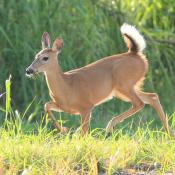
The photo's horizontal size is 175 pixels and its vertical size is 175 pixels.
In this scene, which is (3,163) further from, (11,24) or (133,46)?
(11,24)

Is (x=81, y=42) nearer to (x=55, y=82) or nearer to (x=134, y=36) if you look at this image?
(x=134, y=36)

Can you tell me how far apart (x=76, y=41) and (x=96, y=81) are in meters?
2.42

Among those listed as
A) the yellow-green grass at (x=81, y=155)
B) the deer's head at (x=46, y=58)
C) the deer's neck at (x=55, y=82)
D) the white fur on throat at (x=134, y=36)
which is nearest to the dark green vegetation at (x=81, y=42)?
the deer's neck at (x=55, y=82)

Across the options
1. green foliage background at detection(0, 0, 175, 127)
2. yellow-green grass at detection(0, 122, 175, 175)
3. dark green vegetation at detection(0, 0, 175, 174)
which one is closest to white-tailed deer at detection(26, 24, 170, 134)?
dark green vegetation at detection(0, 0, 175, 174)

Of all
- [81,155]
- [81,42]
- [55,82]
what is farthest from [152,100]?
[81,155]

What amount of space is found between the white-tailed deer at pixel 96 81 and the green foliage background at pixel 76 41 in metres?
1.16

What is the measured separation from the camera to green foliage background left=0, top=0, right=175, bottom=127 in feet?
35.3

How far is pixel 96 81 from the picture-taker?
29.5ft

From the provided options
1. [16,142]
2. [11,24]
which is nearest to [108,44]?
[11,24]

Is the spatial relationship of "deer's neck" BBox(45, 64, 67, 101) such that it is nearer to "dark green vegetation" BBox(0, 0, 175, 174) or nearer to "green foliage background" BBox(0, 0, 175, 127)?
"dark green vegetation" BBox(0, 0, 175, 174)

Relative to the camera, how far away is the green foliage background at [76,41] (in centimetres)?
1076

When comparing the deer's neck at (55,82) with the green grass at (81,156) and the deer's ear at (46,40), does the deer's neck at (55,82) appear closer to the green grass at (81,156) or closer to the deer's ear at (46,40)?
the deer's ear at (46,40)

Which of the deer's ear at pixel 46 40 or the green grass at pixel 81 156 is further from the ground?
the deer's ear at pixel 46 40

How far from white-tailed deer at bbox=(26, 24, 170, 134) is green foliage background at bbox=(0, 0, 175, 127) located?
116 cm
